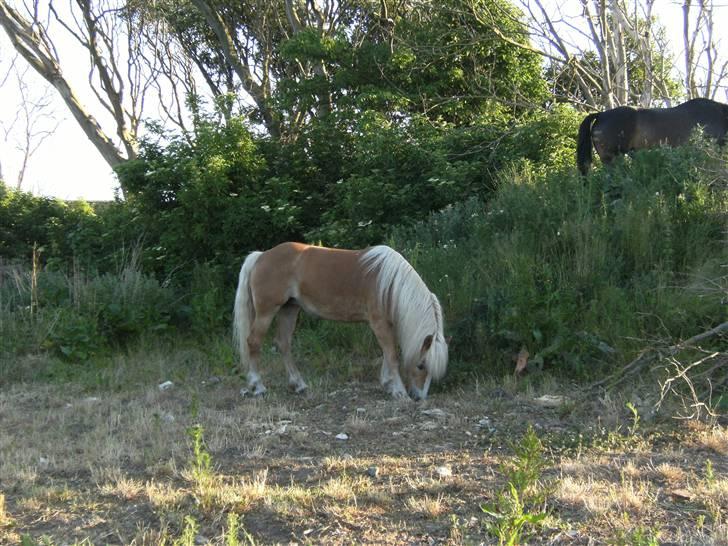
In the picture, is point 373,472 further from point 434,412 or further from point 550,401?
point 550,401

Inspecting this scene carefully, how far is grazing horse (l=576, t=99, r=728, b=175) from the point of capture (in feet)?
34.1

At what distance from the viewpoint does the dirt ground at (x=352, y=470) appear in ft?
12.3

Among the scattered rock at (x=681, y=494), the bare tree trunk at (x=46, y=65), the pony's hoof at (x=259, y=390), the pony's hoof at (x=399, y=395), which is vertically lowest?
the scattered rock at (x=681, y=494)

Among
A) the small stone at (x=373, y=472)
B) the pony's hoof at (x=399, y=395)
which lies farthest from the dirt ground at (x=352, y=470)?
the pony's hoof at (x=399, y=395)

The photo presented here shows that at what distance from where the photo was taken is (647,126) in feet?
34.4

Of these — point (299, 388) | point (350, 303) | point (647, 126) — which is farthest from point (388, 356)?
point (647, 126)

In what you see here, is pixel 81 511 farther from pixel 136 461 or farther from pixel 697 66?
pixel 697 66

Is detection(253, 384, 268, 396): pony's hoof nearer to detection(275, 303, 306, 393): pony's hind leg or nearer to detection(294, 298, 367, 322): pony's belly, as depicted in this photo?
detection(275, 303, 306, 393): pony's hind leg

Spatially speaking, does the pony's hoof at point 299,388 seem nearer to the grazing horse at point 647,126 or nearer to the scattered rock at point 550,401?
the scattered rock at point 550,401

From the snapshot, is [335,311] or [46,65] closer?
[335,311]

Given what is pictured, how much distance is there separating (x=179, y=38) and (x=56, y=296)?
1763 centimetres

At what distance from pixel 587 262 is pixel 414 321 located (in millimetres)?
2302

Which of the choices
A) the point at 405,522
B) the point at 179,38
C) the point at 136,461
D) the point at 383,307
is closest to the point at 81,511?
the point at 136,461

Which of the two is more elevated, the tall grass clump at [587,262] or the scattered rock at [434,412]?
the tall grass clump at [587,262]
